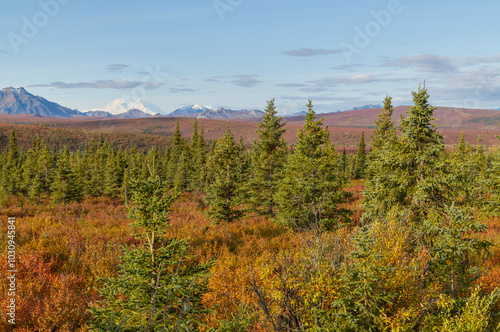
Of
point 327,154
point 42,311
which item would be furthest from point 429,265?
point 327,154

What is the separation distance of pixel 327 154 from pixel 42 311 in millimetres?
13365

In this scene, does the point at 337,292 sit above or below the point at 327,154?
below

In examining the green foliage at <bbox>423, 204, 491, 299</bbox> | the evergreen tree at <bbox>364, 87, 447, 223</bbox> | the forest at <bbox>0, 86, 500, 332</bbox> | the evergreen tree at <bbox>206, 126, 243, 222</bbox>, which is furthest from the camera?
the evergreen tree at <bbox>206, 126, 243, 222</bbox>

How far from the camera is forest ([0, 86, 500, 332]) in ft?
15.0

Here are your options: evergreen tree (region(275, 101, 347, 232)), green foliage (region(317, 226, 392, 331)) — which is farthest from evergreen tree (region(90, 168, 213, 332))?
evergreen tree (region(275, 101, 347, 232))

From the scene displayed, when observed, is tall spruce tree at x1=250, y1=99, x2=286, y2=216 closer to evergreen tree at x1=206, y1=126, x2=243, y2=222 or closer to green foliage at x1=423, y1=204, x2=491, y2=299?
evergreen tree at x1=206, y1=126, x2=243, y2=222

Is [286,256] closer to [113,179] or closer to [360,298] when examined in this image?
[360,298]

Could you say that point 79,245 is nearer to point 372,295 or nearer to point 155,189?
point 155,189

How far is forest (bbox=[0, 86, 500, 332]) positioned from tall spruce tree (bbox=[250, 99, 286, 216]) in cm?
11

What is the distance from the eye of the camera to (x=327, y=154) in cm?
1566

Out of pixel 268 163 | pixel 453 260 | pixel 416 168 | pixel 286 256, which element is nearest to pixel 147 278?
pixel 286 256

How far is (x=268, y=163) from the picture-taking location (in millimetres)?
20859

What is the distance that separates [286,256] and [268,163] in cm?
1526

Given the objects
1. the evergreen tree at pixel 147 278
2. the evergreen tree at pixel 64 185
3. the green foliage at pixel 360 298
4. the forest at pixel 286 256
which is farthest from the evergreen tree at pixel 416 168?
the evergreen tree at pixel 64 185
